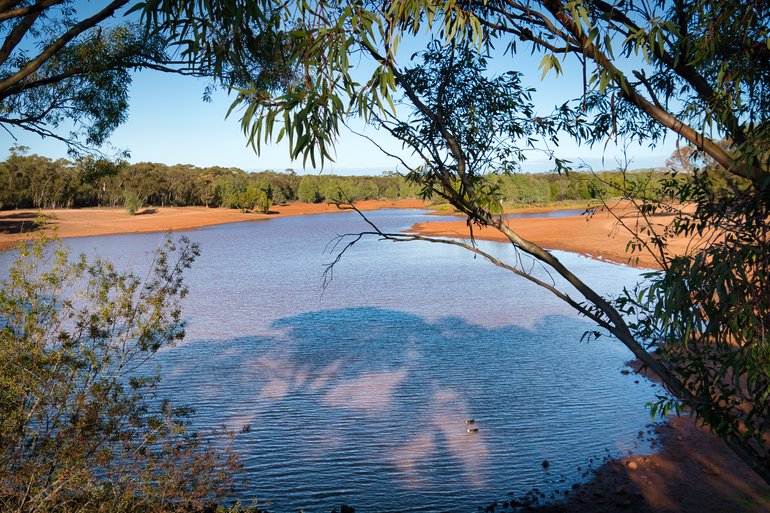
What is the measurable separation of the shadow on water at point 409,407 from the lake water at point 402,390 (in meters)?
0.02

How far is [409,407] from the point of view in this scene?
24.5 feet

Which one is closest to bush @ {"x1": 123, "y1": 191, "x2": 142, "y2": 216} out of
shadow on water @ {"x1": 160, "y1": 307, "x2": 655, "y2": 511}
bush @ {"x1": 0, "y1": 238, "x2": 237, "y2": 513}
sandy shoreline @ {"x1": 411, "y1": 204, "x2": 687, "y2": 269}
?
sandy shoreline @ {"x1": 411, "y1": 204, "x2": 687, "y2": 269}

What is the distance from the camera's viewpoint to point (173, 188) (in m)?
59.8

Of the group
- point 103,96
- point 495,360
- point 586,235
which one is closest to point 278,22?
point 103,96

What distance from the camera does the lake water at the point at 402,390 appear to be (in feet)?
18.7

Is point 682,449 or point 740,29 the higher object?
point 740,29

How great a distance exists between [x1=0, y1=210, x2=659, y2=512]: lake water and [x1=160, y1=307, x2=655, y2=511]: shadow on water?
0.02 meters

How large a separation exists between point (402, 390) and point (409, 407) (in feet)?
2.08

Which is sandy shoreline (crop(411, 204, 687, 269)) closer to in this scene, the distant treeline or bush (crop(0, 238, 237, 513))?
the distant treeline

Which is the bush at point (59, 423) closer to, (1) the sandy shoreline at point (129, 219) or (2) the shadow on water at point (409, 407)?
(2) the shadow on water at point (409, 407)

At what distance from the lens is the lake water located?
571 centimetres

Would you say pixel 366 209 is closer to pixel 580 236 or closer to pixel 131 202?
pixel 131 202

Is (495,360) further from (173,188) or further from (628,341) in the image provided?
(173,188)

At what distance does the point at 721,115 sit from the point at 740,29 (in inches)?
18.1
